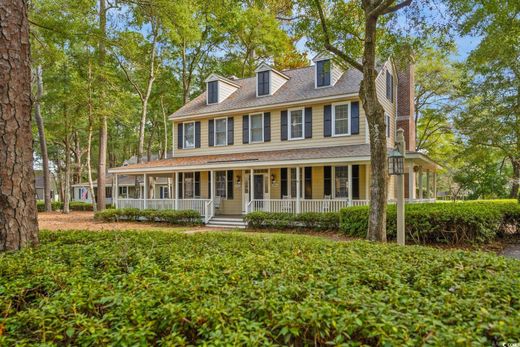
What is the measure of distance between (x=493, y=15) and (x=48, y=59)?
14.6 metres

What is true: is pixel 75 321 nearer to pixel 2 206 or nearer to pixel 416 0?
pixel 2 206

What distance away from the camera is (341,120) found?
16.0 m

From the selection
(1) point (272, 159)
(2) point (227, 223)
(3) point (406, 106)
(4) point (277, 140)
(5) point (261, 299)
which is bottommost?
(2) point (227, 223)

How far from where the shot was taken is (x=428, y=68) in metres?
27.0

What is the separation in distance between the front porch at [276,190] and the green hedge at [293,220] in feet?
2.43

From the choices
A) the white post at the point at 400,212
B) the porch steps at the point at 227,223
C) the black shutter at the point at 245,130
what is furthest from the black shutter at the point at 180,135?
the white post at the point at 400,212

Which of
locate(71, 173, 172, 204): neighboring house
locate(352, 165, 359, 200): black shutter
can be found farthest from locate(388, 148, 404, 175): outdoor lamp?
locate(71, 173, 172, 204): neighboring house

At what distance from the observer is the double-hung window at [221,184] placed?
19141mm

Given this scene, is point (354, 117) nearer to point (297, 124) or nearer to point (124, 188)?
point (297, 124)

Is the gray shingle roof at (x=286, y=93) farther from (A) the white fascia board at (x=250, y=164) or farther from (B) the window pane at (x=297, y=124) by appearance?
(A) the white fascia board at (x=250, y=164)

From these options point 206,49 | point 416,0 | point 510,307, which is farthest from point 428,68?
point 510,307

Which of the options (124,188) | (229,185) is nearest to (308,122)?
(229,185)

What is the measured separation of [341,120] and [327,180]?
2744mm

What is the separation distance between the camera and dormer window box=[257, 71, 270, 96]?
1866 centimetres
